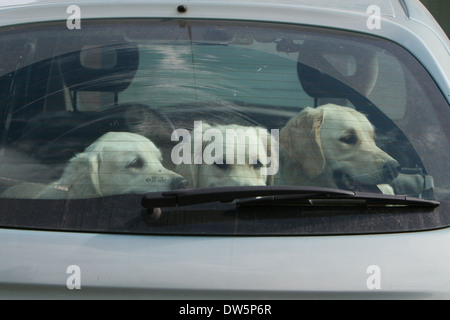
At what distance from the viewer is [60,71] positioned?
214 centimetres

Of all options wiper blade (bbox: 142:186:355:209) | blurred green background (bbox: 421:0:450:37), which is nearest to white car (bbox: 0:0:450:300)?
wiper blade (bbox: 142:186:355:209)

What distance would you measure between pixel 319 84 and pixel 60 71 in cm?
84

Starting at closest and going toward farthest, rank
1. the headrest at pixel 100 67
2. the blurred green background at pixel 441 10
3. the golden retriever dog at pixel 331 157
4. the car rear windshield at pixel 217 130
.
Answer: the car rear windshield at pixel 217 130, the golden retriever dog at pixel 331 157, the headrest at pixel 100 67, the blurred green background at pixel 441 10

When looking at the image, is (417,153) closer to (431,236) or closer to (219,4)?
(431,236)

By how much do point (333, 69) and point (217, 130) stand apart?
0.49m

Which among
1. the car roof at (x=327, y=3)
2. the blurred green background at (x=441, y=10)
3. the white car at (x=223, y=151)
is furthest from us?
the blurred green background at (x=441, y=10)

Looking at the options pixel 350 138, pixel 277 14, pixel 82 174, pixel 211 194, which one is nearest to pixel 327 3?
pixel 277 14

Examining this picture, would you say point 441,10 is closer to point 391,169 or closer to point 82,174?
point 391,169

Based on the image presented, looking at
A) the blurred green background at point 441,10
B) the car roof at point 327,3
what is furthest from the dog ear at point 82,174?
the blurred green background at point 441,10

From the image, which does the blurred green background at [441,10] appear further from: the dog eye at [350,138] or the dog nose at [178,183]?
the dog nose at [178,183]

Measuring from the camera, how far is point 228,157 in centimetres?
197

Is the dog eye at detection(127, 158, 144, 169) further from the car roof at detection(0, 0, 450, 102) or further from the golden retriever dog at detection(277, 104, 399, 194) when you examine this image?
the car roof at detection(0, 0, 450, 102)

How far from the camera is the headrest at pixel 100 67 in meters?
2.10

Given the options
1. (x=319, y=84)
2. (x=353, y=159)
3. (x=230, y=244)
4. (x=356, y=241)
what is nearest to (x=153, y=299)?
(x=230, y=244)
